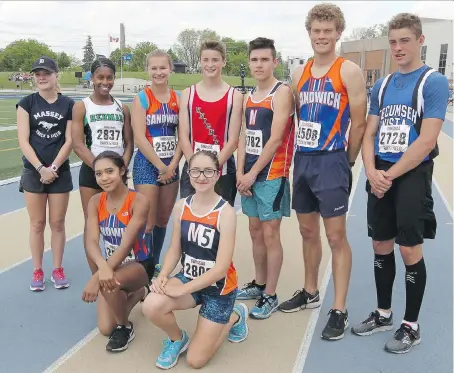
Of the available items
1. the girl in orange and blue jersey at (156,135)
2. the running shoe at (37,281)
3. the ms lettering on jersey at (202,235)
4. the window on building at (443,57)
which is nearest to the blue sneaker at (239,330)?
the ms lettering on jersey at (202,235)

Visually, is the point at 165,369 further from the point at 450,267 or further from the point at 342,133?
the point at 450,267

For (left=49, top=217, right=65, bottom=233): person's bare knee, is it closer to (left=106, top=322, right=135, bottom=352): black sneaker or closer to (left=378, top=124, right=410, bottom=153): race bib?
(left=106, top=322, right=135, bottom=352): black sneaker

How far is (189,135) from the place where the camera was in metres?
3.72

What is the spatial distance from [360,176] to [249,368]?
6.98 metres

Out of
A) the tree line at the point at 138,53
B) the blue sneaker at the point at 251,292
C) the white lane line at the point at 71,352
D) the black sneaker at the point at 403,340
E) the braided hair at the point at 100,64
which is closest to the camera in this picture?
the white lane line at the point at 71,352

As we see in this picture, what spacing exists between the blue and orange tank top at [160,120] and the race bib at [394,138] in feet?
5.68

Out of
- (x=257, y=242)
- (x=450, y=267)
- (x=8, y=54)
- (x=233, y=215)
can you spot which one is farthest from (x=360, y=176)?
(x=8, y=54)

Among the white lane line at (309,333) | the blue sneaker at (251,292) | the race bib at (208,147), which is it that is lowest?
the white lane line at (309,333)

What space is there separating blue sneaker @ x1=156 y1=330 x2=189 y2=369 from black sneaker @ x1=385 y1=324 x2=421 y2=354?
1409 mm

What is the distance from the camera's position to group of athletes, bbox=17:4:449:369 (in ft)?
9.64

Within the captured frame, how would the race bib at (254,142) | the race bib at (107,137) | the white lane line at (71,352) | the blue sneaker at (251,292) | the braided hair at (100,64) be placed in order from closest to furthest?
the white lane line at (71,352)
the race bib at (254,142)
the braided hair at (100,64)
the race bib at (107,137)
the blue sneaker at (251,292)

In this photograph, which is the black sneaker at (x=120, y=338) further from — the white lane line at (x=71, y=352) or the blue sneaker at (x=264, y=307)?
the blue sneaker at (x=264, y=307)

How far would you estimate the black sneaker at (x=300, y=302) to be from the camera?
144 inches

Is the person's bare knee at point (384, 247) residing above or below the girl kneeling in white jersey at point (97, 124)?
below
